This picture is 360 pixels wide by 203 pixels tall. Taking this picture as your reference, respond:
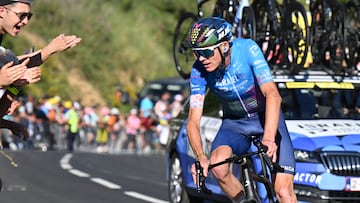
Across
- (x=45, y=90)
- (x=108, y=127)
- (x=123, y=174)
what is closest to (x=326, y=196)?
(x=123, y=174)

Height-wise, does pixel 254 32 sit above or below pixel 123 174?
above

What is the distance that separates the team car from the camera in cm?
1152

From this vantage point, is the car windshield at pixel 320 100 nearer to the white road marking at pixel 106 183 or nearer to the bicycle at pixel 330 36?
the bicycle at pixel 330 36

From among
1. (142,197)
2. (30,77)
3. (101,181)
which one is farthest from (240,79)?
(101,181)

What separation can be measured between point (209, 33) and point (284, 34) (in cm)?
522

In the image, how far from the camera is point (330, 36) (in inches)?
561

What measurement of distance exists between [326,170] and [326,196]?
10.4 inches

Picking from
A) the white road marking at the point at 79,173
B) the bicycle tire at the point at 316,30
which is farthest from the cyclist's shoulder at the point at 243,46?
the white road marking at the point at 79,173

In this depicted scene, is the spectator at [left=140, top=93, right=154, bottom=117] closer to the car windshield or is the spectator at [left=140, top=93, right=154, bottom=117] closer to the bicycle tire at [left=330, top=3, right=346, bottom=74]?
the bicycle tire at [left=330, top=3, right=346, bottom=74]

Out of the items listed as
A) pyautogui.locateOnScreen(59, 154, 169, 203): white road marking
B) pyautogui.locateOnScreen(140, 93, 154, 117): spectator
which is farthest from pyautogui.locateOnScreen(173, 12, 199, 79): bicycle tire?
pyautogui.locateOnScreen(140, 93, 154, 117): spectator

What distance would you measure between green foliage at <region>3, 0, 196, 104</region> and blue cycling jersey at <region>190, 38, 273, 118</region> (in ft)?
128

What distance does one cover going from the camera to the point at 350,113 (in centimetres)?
1295

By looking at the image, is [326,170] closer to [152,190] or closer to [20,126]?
[20,126]

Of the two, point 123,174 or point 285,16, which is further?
point 123,174
